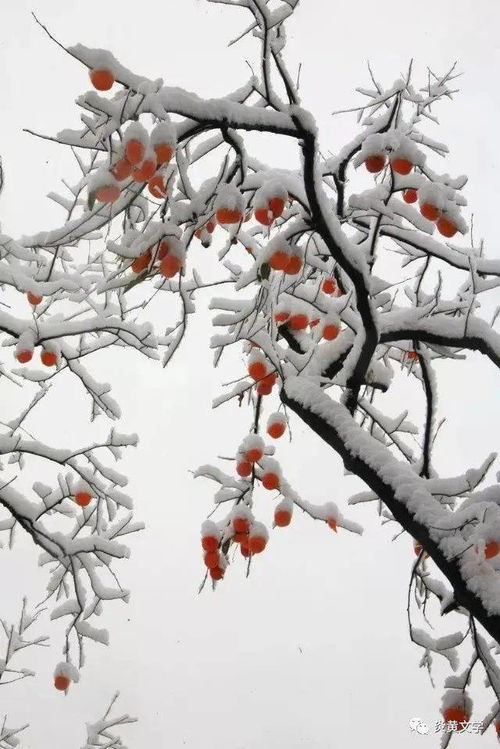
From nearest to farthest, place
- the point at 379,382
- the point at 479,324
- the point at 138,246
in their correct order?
the point at 138,246
the point at 479,324
the point at 379,382

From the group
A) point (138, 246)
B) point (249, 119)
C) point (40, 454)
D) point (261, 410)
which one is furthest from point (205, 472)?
point (249, 119)

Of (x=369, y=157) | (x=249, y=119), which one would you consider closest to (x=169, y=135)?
(x=249, y=119)

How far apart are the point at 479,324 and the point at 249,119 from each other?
1247mm

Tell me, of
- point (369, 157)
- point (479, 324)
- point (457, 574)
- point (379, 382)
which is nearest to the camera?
point (457, 574)

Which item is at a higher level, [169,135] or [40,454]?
[40,454]

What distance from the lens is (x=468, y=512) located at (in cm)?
186

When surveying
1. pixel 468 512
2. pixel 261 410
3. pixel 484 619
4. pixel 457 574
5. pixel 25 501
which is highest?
pixel 261 410

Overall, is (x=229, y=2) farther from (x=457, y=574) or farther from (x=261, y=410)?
(x=261, y=410)

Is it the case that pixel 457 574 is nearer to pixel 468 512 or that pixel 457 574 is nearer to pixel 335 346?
pixel 468 512

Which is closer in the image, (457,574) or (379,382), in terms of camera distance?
(457,574)

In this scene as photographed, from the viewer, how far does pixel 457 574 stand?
6.20 feet

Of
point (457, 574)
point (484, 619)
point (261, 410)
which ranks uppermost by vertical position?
point (261, 410)

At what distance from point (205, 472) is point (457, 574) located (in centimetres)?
169

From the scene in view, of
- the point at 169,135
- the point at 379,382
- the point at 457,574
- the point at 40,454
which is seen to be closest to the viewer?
the point at 169,135
